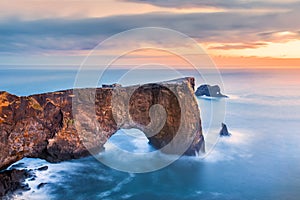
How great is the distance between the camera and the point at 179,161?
28.7 metres

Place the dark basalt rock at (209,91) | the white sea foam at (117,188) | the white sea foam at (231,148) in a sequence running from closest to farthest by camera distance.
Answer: the white sea foam at (117,188), the white sea foam at (231,148), the dark basalt rock at (209,91)

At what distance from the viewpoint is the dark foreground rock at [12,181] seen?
21.7 m

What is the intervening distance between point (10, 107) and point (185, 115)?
15.7 metres

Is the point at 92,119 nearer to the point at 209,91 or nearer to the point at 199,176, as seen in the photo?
the point at 199,176

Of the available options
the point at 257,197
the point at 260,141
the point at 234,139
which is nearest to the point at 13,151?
the point at 257,197

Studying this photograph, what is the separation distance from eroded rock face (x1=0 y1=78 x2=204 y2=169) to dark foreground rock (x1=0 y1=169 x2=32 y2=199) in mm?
861

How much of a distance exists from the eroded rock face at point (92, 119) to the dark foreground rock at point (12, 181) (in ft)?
2.83

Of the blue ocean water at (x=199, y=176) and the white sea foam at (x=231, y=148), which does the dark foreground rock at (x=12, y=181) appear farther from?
the white sea foam at (x=231, y=148)

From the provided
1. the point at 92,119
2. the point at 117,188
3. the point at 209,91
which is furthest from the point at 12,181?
the point at 209,91

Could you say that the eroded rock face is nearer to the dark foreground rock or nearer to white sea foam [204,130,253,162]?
the dark foreground rock

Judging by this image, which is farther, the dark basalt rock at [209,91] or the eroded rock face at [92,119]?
the dark basalt rock at [209,91]

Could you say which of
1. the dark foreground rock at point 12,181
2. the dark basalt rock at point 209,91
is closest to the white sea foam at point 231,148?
the dark foreground rock at point 12,181

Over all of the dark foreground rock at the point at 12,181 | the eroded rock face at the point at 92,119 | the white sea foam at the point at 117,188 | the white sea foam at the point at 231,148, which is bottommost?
the white sea foam at the point at 117,188

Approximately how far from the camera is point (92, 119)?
28594 millimetres
